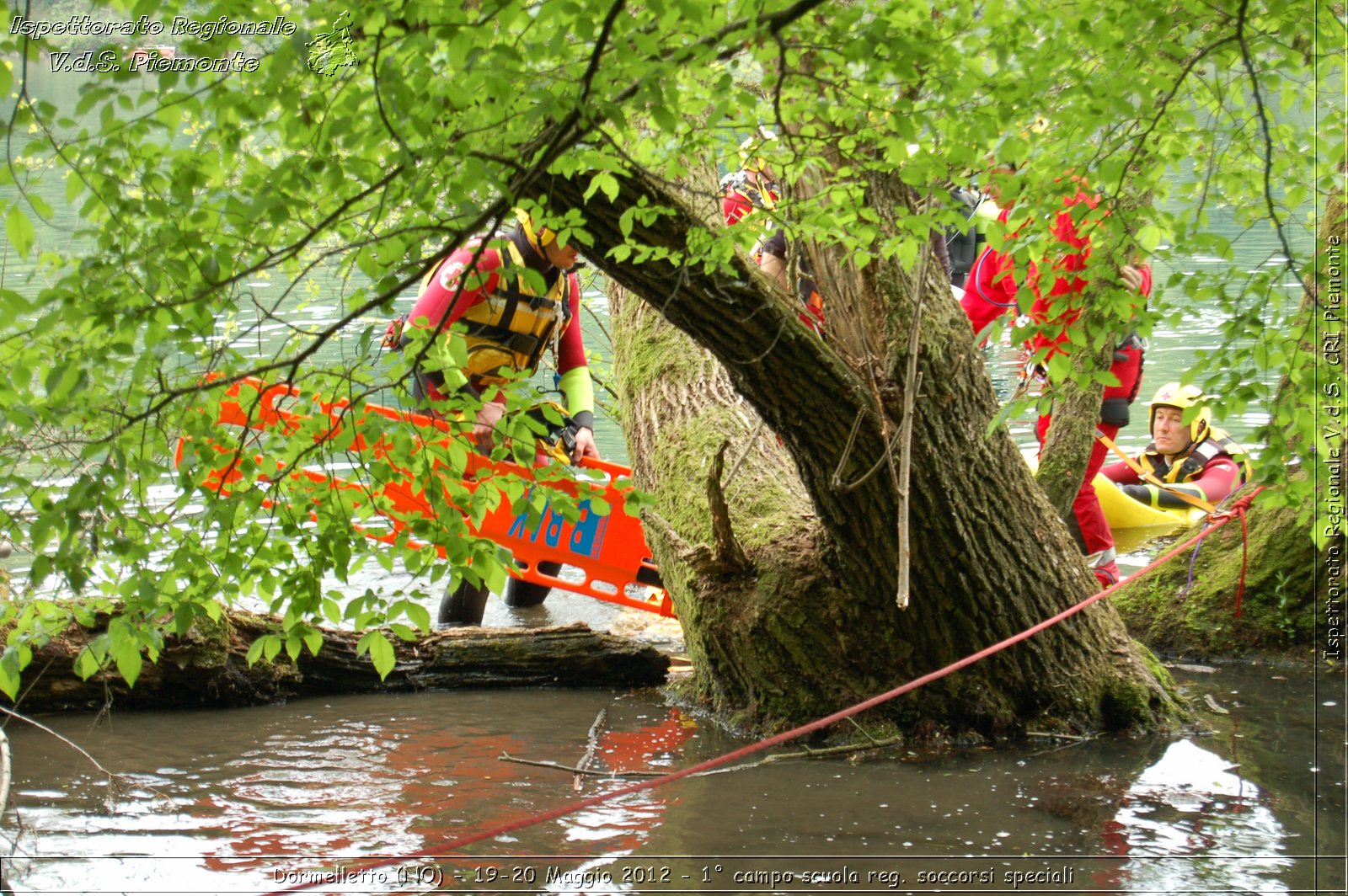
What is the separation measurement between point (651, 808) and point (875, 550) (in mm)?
1283

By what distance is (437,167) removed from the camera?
221 cm

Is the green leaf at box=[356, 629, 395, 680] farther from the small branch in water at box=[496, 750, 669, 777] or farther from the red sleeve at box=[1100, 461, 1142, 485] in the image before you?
the red sleeve at box=[1100, 461, 1142, 485]

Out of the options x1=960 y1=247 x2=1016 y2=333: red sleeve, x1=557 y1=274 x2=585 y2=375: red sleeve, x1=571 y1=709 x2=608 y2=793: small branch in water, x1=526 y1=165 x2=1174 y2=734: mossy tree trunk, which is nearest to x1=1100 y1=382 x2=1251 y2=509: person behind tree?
x1=960 y1=247 x2=1016 y2=333: red sleeve

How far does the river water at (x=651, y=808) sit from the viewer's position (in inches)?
139

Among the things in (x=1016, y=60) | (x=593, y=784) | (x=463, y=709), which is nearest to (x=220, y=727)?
(x=463, y=709)

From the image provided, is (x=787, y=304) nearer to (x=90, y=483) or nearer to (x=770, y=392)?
(x=770, y=392)

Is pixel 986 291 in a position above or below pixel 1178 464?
above

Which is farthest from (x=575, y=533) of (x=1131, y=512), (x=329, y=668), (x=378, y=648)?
(x=1131, y=512)

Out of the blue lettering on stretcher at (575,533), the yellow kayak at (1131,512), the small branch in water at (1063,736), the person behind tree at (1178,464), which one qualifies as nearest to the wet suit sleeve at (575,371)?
the blue lettering on stretcher at (575,533)

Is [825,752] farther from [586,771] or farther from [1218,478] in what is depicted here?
[1218,478]

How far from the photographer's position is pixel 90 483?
2.21 metres

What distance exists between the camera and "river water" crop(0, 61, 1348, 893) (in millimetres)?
3523

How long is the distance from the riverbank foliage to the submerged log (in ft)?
5.88

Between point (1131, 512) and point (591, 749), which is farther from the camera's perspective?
point (1131, 512)
